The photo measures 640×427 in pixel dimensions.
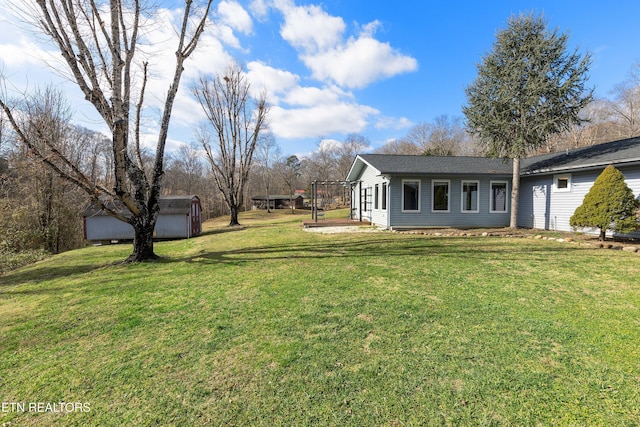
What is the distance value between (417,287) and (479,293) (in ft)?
2.90

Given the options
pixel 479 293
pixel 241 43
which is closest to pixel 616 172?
pixel 479 293

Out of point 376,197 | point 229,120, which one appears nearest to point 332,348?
point 376,197

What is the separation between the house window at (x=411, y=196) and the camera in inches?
454

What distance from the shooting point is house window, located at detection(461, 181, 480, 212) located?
11.6 m

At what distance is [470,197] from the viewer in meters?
11.7

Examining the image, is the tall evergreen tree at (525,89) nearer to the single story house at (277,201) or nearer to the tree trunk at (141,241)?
the tree trunk at (141,241)

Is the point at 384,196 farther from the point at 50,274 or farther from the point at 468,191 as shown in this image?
the point at 50,274

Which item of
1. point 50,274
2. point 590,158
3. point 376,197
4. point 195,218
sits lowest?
point 50,274

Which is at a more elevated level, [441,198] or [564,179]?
[564,179]

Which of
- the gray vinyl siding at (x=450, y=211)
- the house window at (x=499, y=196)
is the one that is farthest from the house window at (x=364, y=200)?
the house window at (x=499, y=196)

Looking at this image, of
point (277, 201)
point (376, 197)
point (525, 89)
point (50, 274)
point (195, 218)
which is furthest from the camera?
point (277, 201)

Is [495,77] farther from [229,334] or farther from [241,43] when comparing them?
[229,334]

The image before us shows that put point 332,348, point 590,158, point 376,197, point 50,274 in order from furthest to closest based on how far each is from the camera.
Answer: point 376,197 → point 590,158 → point 50,274 → point 332,348

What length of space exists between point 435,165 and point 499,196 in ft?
9.85
